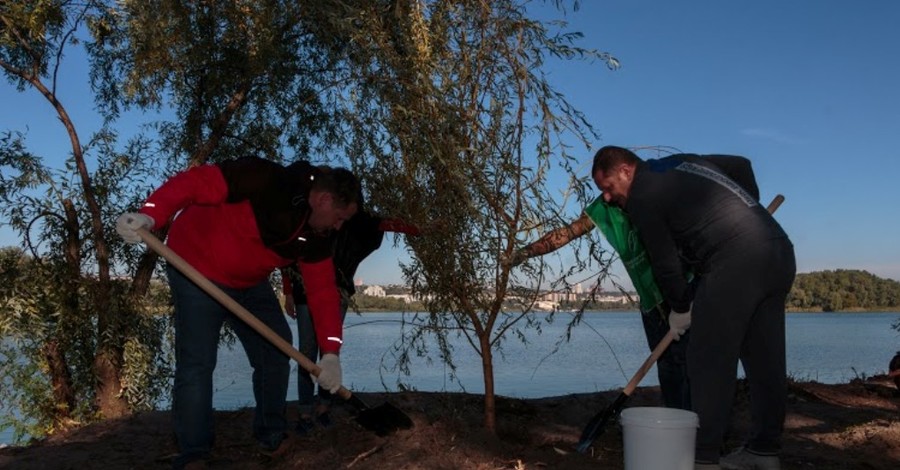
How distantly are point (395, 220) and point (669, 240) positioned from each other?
1711mm

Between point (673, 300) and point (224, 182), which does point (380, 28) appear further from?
point (673, 300)

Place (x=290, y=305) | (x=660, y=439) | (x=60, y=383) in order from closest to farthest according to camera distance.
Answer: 1. (x=660, y=439)
2. (x=290, y=305)
3. (x=60, y=383)

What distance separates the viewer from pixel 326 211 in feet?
12.7

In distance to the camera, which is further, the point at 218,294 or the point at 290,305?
the point at 290,305

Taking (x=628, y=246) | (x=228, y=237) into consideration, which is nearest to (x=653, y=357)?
(x=628, y=246)

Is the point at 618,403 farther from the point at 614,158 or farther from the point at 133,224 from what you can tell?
the point at 133,224

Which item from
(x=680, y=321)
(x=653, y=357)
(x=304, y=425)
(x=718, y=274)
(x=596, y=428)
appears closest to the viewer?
(x=718, y=274)

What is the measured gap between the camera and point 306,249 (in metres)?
4.13

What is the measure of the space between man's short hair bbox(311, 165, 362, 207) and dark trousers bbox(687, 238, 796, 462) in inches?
68.8

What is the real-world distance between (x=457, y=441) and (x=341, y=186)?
154 cm

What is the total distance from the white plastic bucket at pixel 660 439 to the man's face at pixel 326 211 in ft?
5.49

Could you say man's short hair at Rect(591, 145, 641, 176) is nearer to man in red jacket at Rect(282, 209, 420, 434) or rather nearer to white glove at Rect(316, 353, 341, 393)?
man in red jacket at Rect(282, 209, 420, 434)

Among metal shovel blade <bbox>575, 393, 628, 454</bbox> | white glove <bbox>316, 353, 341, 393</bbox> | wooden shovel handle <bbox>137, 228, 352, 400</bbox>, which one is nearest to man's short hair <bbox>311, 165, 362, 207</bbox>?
wooden shovel handle <bbox>137, 228, 352, 400</bbox>

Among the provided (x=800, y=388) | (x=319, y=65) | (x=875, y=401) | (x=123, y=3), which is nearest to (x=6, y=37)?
(x=123, y=3)
